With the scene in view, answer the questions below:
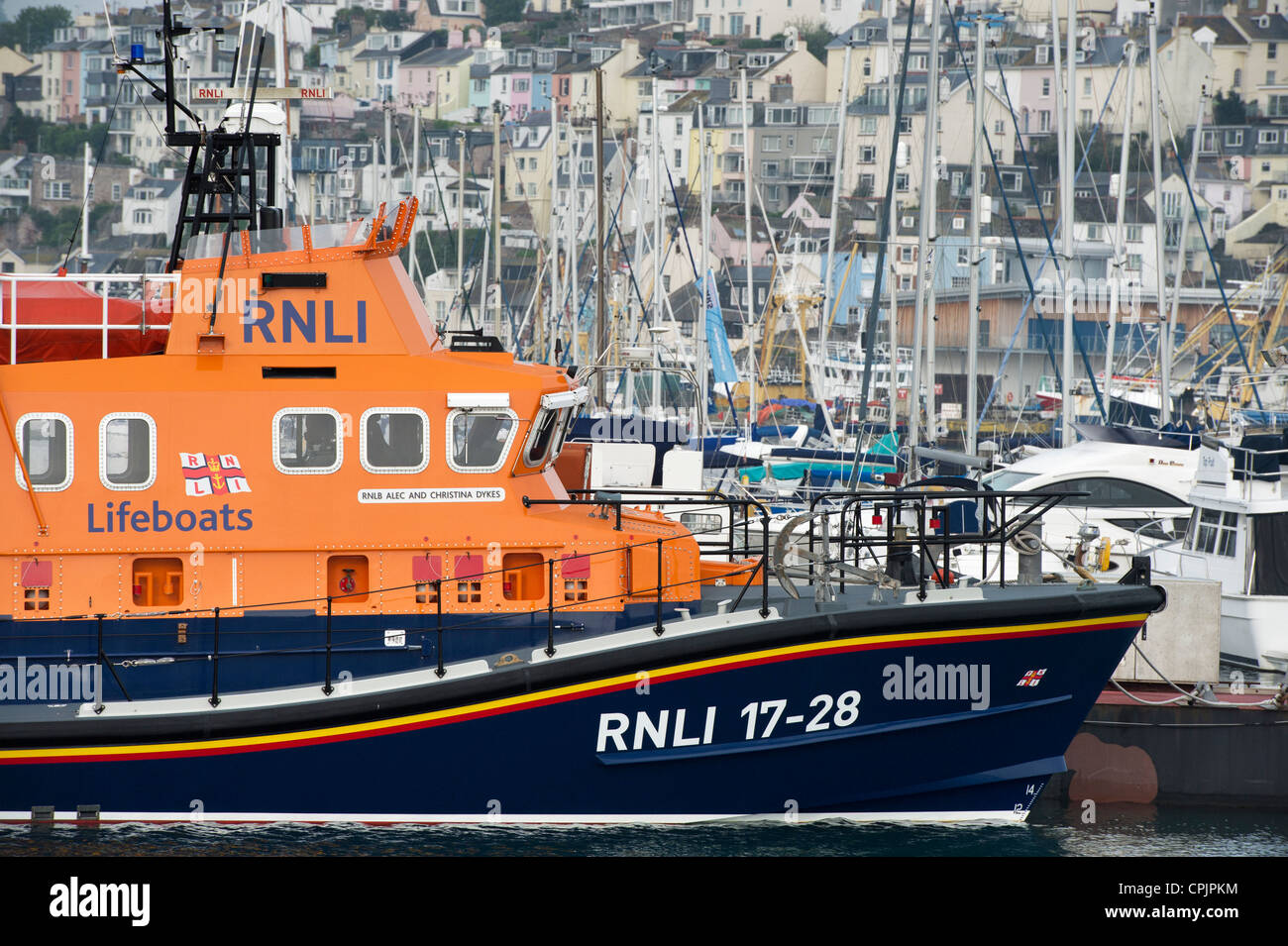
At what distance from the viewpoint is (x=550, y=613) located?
29.1 feet

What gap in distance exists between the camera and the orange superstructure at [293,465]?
8914mm

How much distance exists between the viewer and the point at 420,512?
913 centimetres

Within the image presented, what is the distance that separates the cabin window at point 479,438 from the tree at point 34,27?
242 ft

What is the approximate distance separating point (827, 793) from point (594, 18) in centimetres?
8206

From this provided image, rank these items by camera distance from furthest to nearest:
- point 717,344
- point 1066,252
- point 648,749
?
point 717,344
point 1066,252
point 648,749

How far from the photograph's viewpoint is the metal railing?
907 centimetres

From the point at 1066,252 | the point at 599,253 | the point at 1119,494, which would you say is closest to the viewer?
the point at 1119,494

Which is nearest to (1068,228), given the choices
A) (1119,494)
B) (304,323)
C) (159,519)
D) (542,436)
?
(1119,494)

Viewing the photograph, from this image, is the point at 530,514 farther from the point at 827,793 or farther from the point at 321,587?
the point at 827,793

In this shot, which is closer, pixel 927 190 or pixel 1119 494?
pixel 1119 494

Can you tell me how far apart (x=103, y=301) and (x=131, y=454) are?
A: 1049mm

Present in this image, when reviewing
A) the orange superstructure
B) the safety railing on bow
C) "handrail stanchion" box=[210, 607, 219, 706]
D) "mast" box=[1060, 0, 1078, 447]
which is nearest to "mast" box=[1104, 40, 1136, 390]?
"mast" box=[1060, 0, 1078, 447]
